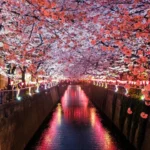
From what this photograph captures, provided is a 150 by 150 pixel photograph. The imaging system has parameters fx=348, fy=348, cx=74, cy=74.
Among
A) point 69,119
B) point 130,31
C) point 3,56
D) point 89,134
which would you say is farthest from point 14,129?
point 69,119

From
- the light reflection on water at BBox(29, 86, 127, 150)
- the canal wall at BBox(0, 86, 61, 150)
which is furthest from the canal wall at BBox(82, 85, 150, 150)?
the canal wall at BBox(0, 86, 61, 150)

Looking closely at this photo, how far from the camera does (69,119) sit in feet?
166

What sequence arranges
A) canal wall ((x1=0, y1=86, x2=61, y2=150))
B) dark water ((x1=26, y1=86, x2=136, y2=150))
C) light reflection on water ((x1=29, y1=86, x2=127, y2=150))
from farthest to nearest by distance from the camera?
light reflection on water ((x1=29, y1=86, x2=127, y2=150)) → dark water ((x1=26, y1=86, x2=136, y2=150)) → canal wall ((x1=0, y1=86, x2=61, y2=150))

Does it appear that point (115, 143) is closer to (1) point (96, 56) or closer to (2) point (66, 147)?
(2) point (66, 147)

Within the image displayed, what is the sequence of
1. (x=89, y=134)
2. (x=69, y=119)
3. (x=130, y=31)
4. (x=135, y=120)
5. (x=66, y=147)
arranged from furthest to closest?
(x=69, y=119) → (x=89, y=134) → (x=66, y=147) → (x=135, y=120) → (x=130, y=31)

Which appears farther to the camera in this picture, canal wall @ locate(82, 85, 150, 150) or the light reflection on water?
the light reflection on water

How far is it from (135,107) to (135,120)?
1.08m

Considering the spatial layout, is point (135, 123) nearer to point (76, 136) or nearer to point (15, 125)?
point (76, 136)

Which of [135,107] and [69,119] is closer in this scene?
[135,107]

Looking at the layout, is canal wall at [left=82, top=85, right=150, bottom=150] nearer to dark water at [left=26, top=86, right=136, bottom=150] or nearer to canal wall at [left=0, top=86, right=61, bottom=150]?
dark water at [left=26, top=86, right=136, bottom=150]

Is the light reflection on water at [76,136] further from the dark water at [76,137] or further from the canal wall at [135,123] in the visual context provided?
the canal wall at [135,123]

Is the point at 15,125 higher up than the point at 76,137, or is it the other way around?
the point at 15,125

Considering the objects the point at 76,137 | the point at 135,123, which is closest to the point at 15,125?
the point at 135,123

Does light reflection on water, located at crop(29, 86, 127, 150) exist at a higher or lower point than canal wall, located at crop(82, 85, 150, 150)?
lower
